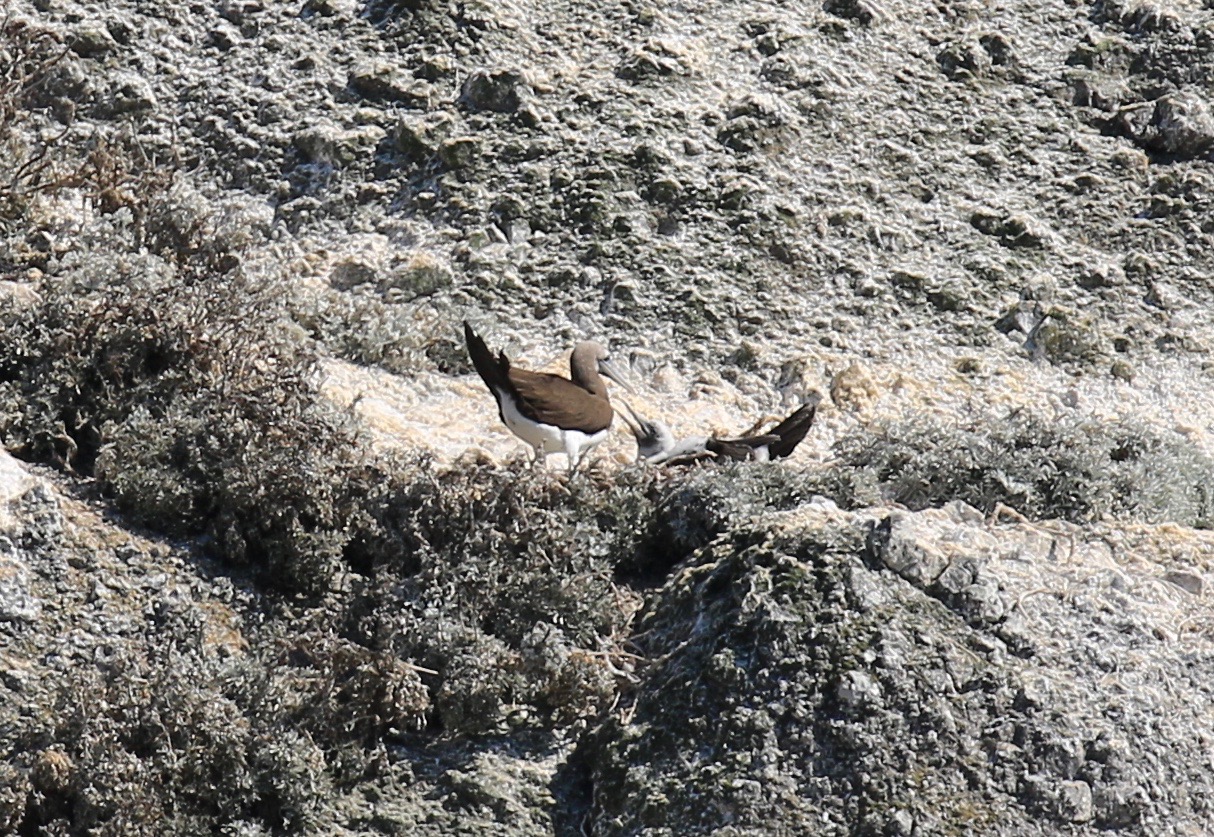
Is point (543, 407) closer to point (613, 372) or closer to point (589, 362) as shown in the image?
point (589, 362)

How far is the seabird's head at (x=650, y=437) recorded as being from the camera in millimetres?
8953

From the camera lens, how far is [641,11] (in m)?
12.0

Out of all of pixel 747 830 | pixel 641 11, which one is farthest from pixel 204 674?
pixel 641 11

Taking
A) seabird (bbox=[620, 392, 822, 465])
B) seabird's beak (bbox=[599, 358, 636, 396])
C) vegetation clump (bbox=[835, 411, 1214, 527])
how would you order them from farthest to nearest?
1. seabird's beak (bbox=[599, 358, 636, 396])
2. seabird (bbox=[620, 392, 822, 465])
3. vegetation clump (bbox=[835, 411, 1214, 527])

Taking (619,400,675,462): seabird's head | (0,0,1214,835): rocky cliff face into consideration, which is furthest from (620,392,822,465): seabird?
(0,0,1214,835): rocky cliff face

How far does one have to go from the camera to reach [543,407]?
8320mm

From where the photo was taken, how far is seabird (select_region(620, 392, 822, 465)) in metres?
8.62

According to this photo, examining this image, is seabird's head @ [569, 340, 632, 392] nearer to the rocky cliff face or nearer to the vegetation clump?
the rocky cliff face

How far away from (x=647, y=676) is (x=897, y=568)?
109 centimetres

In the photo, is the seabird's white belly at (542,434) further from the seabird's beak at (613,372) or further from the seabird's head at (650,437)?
the seabird's beak at (613,372)

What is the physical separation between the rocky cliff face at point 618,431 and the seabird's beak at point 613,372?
0.23m

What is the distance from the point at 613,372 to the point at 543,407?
59.0 inches

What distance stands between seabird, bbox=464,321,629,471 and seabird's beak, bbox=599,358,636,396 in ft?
3.10

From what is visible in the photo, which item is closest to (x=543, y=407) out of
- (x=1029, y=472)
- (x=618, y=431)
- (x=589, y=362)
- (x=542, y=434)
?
(x=542, y=434)
